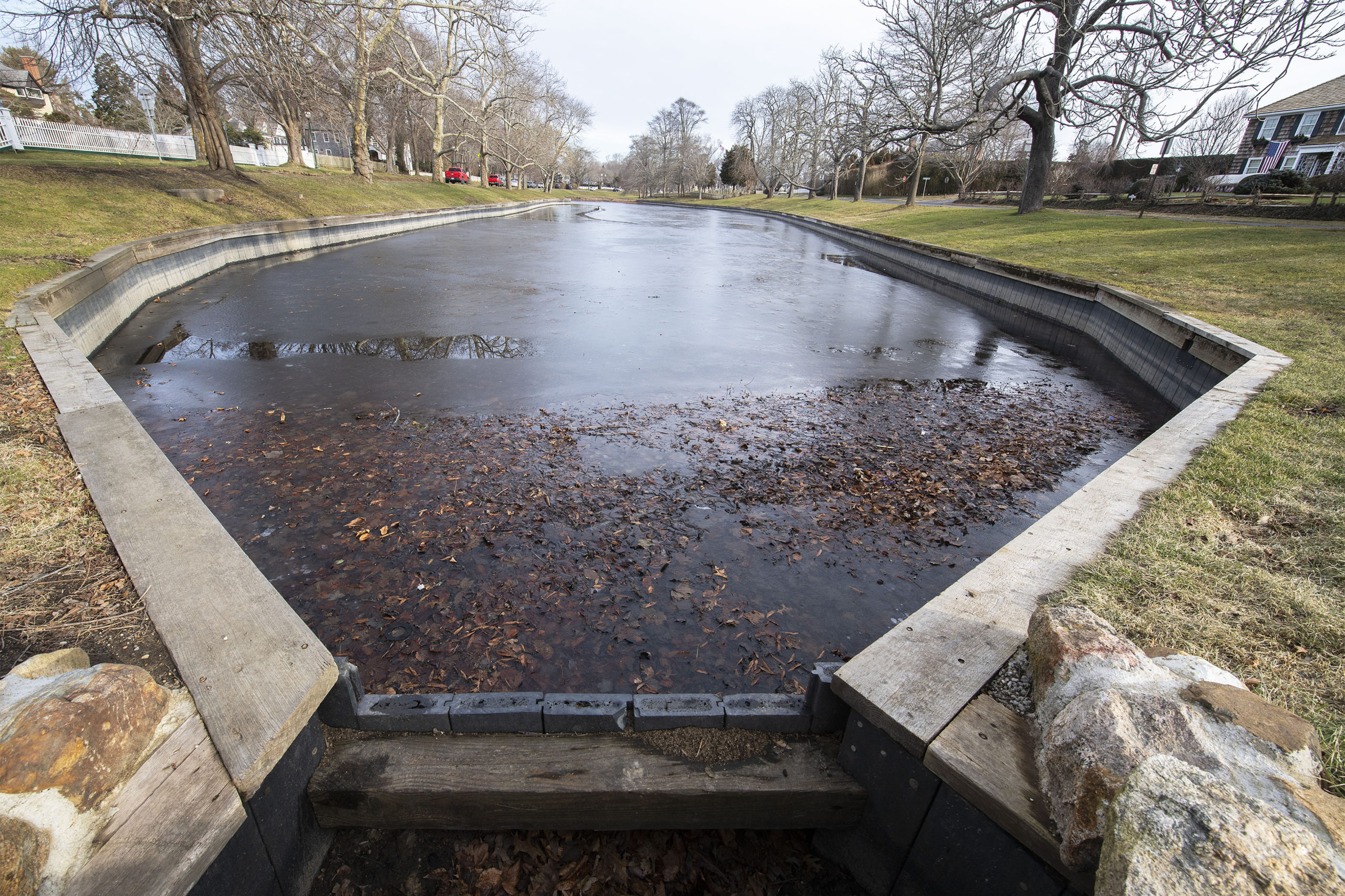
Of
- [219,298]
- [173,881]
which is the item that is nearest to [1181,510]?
[173,881]

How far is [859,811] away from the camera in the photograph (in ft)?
8.05

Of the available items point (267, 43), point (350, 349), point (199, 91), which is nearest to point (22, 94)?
point (199, 91)

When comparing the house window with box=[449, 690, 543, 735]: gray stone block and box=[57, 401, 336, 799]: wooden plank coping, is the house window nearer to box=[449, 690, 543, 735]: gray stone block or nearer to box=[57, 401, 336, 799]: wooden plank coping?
box=[449, 690, 543, 735]: gray stone block

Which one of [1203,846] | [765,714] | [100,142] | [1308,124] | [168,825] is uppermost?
[1308,124]

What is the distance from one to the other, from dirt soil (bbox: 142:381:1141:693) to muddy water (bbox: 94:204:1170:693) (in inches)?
0.8

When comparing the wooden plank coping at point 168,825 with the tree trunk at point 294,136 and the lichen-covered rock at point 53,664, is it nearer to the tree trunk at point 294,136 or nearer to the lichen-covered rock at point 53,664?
the lichen-covered rock at point 53,664

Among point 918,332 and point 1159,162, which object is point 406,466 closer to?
point 918,332

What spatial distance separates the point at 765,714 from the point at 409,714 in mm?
1515

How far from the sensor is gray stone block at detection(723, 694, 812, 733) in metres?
2.58

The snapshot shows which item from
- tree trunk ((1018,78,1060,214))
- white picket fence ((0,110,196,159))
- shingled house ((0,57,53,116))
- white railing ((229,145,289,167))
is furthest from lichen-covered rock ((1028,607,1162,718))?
shingled house ((0,57,53,116))

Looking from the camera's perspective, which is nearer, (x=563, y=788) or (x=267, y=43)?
(x=563, y=788)

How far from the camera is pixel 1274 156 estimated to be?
41781 millimetres

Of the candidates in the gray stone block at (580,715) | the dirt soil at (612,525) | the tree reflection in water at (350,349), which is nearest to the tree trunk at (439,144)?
the tree reflection in water at (350,349)

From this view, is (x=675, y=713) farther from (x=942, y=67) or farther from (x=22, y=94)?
(x=22, y=94)
